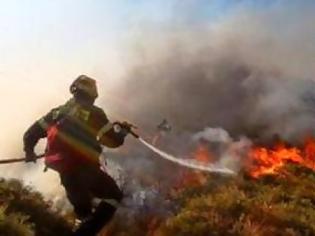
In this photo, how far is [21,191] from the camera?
33.2 feet

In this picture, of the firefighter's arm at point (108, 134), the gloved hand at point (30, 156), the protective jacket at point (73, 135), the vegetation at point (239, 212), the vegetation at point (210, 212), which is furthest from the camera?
the vegetation at point (239, 212)

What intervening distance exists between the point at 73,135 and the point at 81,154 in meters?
0.19

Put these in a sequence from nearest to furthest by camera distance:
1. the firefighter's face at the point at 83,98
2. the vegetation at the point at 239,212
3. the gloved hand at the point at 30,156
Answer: the gloved hand at the point at 30,156 < the firefighter's face at the point at 83,98 < the vegetation at the point at 239,212

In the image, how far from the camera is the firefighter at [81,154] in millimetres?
6406

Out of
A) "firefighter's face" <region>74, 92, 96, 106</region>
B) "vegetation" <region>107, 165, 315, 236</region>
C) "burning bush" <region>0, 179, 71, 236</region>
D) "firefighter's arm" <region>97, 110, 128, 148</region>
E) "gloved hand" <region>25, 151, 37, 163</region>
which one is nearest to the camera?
"gloved hand" <region>25, 151, 37, 163</region>

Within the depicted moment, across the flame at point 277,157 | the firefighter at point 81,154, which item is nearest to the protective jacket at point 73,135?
the firefighter at point 81,154

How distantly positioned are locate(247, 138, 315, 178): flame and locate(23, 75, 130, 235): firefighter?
30.7 ft

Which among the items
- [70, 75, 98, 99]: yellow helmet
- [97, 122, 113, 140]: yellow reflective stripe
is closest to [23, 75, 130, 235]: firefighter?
[97, 122, 113, 140]: yellow reflective stripe

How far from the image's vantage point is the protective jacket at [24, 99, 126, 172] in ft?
21.0

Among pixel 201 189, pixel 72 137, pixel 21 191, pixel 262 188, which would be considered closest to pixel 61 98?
pixel 201 189

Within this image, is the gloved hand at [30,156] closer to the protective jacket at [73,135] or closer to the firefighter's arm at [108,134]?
the protective jacket at [73,135]

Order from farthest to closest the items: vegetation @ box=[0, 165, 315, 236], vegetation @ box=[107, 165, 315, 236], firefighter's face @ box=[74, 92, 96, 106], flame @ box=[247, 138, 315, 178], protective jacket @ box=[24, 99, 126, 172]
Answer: flame @ box=[247, 138, 315, 178]
vegetation @ box=[107, 165, 315, 236]
vegetation @ box=[0, 165, 315, 236]
firefighter's face @ box=[74, 92, 96, 106]
protective jacket @ box=[24, 99, 126, 172]

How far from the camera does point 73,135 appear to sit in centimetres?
646

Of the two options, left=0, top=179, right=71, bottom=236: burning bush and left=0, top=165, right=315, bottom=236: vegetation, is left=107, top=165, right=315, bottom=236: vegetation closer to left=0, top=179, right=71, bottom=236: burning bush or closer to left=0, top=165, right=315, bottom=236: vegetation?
left=0, top=165, right=315, bottom=236: vegetation
